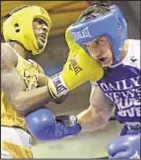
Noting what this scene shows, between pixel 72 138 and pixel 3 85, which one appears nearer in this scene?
pixel 3 85

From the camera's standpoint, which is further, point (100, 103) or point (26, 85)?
point (100, 103)

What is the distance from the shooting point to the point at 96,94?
116 cm

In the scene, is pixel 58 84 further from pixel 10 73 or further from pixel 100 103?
pixel 100 103

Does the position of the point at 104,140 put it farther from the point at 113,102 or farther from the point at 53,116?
the point at 53,116

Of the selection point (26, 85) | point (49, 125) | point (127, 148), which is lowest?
point (127, 148)

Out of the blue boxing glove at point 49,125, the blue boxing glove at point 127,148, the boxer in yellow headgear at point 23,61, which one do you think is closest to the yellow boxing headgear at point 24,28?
the boxer in yellow headgear at point 23,61

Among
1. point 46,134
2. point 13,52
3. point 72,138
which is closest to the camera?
point 13,52

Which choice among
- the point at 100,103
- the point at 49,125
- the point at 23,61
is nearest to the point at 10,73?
the point at 23,61

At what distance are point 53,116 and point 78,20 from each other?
19 centimetres

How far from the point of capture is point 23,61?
1021 mm

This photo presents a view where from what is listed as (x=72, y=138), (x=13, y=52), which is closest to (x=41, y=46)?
(x=13, y=52)

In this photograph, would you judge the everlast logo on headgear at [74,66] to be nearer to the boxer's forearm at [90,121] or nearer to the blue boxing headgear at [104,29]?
the blue boxing headgear at [104,29]

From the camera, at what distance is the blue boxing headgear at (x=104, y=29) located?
1023mm

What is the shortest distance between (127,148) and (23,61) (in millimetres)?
312
